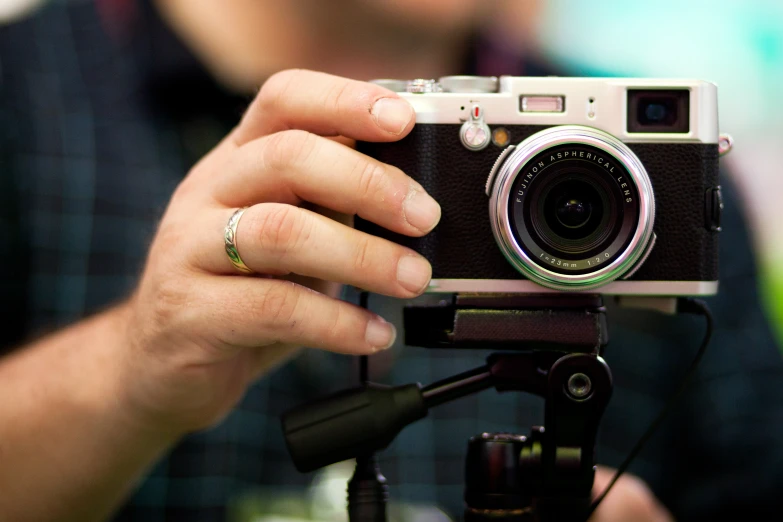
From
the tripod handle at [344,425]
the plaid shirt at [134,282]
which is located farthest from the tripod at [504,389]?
the plaid shirt at [134,282]

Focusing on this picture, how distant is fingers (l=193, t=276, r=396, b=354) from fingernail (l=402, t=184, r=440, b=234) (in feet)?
0.27

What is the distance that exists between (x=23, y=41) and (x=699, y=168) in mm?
1258

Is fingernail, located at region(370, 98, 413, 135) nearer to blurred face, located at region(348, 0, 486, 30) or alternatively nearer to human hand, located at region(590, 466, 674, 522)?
human hand, located at region(590, 466, 674, 522)

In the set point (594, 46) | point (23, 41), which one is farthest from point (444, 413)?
point (23, 41)

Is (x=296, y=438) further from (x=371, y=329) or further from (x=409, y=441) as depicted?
(x=409, y=441)

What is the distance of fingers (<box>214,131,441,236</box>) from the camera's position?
1.70ft

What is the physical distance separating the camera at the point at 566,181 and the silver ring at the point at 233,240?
0.09 meters

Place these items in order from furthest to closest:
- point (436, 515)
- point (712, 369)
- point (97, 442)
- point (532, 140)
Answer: point (712, 369)
point (436, 515)
point (97, 442)
point (532, 140)

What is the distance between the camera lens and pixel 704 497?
3.81ft

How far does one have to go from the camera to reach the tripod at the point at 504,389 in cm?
52

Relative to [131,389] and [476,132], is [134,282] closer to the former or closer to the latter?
[131,389]

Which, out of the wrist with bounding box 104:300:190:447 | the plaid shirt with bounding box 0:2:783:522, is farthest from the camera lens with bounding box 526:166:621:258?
the plaid shirt with bounding box 0:2:783:522

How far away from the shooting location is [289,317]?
0.54 m

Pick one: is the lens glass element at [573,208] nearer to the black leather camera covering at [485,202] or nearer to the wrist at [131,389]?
the black leather camera covering at [485,202]
